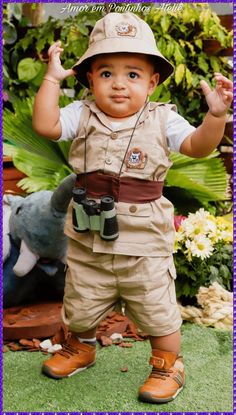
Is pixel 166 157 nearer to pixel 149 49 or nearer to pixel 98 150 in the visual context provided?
pixel 98 150

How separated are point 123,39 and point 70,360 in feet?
4.77

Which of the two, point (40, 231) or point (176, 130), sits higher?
point (176, 130)

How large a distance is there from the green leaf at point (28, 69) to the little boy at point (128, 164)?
2398 millimetres

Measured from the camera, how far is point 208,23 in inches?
192

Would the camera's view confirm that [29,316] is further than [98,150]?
Yes

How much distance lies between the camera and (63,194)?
304 centimetres

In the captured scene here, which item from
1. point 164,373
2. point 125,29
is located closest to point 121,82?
point 125,29

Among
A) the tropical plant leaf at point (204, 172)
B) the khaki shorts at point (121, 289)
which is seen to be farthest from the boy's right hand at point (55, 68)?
the tropical plant leaf at point (204, 172)

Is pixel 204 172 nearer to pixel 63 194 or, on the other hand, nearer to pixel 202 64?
pixel 202 64

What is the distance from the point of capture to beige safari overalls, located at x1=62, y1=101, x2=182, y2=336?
8.02 feet

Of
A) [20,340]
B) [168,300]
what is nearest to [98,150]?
[168,300]

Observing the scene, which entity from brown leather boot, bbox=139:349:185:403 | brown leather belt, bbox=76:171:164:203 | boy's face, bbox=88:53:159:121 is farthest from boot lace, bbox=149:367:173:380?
boy's face, bbox=88:53:159:121

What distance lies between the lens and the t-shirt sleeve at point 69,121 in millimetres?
2543

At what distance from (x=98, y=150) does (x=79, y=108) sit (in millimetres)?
259
